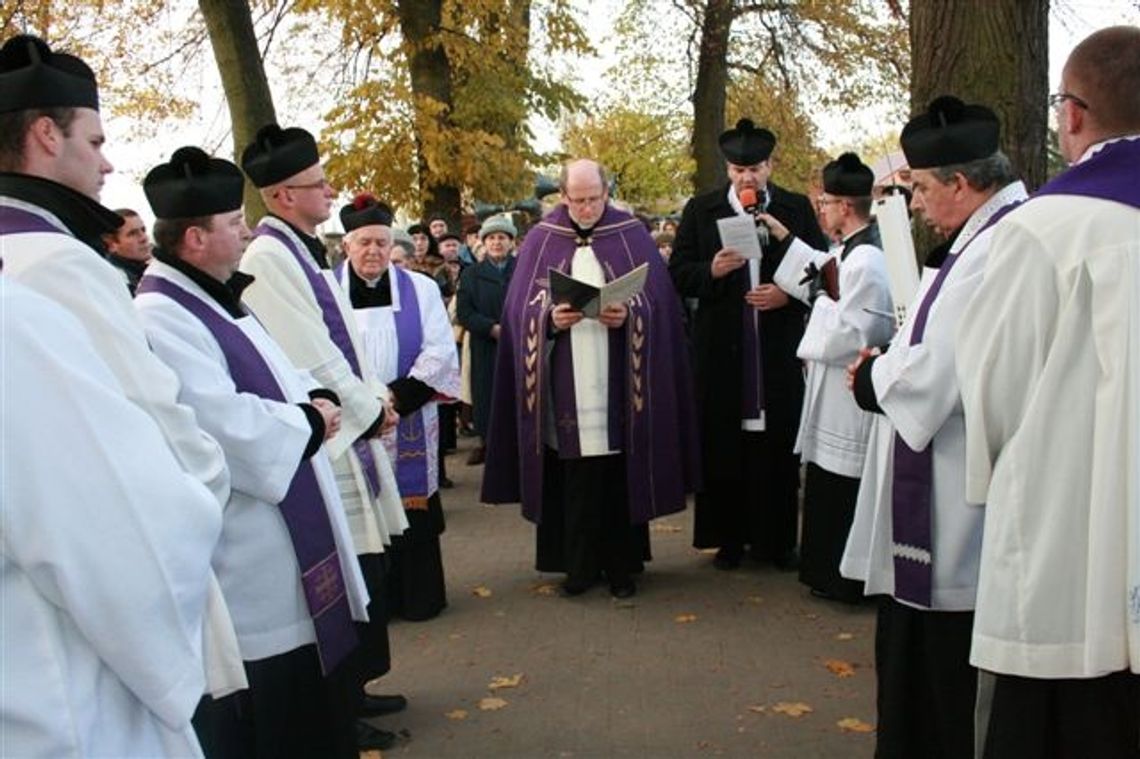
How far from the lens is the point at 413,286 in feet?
21.9

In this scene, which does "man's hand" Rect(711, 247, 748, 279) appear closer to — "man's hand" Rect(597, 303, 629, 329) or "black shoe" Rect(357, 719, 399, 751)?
"man's hand" Rect(597, 303, 629, 329)

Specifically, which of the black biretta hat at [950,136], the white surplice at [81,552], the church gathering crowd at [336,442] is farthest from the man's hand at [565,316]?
the white surplice at [81,552]

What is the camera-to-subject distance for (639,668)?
5.77 m

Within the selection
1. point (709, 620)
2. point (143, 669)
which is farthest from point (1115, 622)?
point (709, 620)

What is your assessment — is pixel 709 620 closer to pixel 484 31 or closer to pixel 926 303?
pixel 926 303

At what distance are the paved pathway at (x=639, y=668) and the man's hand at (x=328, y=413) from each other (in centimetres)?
175

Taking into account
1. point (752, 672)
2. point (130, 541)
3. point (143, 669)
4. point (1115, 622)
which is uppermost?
point (130, 541)

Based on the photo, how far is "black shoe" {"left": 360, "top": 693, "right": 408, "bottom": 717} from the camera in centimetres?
527

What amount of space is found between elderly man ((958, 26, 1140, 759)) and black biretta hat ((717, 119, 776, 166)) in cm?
386

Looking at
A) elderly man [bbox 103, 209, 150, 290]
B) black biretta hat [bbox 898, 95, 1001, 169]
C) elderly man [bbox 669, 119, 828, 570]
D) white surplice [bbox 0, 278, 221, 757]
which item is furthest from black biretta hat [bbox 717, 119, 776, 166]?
white surplice [bbox 0, 278, 221, 757]

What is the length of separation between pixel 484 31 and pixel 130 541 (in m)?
16.6

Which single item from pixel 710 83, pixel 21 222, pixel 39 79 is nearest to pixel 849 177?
pixel 39 79

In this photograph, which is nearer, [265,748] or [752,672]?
[265,748]

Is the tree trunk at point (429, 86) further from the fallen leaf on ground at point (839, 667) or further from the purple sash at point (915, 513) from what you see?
the purple sash at point (915, 513)
